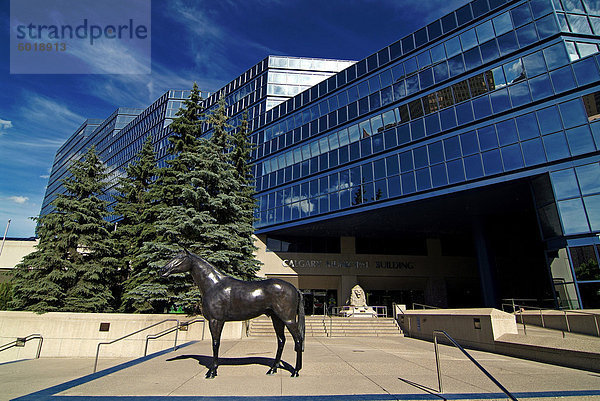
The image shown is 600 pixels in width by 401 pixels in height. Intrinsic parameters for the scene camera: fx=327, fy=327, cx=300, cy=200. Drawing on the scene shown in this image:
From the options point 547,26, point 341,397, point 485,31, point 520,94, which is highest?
point 485,31

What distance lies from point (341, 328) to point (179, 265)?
55.7ft

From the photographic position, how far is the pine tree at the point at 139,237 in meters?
17.2

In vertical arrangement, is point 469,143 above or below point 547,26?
below

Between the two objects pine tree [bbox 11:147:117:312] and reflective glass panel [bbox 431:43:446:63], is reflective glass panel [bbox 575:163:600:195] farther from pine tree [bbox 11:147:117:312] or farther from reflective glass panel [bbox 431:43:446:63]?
pine tree [bbox 11:147:117:312]

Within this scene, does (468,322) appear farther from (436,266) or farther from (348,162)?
(436,266)

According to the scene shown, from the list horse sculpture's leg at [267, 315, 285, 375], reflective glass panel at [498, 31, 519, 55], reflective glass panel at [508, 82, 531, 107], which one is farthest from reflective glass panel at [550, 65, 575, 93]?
horse sculpture's leg at [267, 315, 285, 375]

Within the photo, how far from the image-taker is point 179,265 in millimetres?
7523

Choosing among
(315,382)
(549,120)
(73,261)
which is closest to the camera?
(315,382)

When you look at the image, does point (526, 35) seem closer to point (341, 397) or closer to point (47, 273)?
point (341, 397)

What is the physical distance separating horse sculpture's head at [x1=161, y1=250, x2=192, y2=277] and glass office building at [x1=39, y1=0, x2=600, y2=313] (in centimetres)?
1984

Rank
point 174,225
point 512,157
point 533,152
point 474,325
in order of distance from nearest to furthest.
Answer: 1. point 474,325
2. point 174,225
3. point 533,152
4. point 512,157

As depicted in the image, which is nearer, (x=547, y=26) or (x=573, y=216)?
(x=573, y=216)

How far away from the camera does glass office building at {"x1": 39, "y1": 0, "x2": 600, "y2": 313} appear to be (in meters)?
19.1

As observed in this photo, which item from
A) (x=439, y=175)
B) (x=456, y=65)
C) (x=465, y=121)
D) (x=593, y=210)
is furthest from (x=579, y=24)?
(x=439, y=175)
